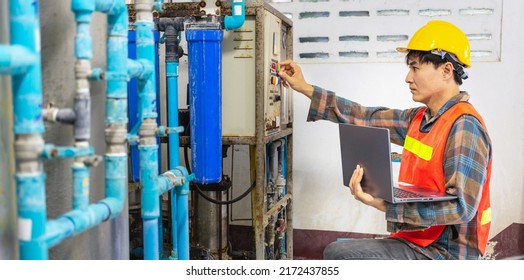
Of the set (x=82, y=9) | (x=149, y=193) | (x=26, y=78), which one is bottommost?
(x=149, y=193)

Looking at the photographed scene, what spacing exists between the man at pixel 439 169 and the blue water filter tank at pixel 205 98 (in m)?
0.51

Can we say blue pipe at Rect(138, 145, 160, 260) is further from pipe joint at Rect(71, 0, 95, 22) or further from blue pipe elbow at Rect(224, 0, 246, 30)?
blue pipe elbow at Rect(224, 0, 246, 30)

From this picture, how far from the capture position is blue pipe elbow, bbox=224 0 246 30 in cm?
195

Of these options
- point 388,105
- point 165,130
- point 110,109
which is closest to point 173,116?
point 165,130

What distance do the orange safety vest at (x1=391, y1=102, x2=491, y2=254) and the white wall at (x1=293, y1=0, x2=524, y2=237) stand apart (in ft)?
3.17

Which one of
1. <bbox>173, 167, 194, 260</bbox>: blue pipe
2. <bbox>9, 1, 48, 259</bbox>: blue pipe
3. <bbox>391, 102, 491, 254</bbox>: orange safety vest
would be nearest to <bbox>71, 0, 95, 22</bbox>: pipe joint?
<bbox>9, 1, 48, 259</bbox>: blue pipe

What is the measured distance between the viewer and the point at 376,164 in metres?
1.77

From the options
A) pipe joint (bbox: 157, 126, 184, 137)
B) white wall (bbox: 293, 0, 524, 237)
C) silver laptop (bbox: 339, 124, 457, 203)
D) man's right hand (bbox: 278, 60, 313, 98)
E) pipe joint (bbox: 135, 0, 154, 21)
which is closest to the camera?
pipe joint (bbox: 135, 0, 154, 21)

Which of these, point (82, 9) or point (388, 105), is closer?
point (82, 9)

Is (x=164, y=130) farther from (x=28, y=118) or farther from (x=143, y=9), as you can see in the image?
(x=28, y=118)

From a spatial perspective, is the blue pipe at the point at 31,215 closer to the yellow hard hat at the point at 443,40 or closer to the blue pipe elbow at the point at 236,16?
the blue pipe elbow at the point at 236,16

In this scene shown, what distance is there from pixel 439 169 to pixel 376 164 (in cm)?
23

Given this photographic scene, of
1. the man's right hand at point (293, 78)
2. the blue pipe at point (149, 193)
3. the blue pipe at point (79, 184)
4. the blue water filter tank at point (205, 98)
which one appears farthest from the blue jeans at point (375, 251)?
A: the blue pipe at point (79, 184)

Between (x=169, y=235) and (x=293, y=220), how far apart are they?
0.82 meters
